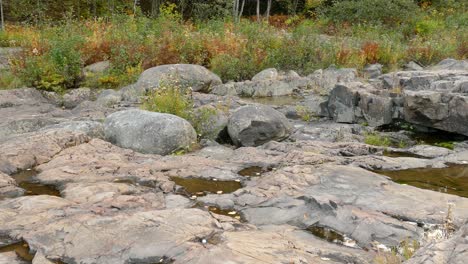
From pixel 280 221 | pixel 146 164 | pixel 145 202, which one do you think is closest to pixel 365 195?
pixel 280 221

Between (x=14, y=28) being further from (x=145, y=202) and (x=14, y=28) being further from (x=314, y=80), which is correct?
(x=145, y=202)

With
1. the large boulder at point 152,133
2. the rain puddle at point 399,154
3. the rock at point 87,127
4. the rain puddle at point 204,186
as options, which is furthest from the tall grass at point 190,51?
the rain puddle at point 204,186

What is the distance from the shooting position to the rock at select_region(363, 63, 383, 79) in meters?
15.8

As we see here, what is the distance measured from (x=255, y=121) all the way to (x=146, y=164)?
2616mm

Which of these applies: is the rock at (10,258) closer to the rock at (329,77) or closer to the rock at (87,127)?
the rock at (87,127)

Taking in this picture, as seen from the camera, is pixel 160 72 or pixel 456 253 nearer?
pixel 456 253

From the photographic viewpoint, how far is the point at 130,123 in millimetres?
8555

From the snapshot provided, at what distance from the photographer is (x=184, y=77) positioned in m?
14.3

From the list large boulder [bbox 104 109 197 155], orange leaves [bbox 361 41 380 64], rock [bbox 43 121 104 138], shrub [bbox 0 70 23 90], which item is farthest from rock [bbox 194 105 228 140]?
orange leaves [bbox 361 41 380 64]

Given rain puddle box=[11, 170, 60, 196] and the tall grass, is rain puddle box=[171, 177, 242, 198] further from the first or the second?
the tall grass

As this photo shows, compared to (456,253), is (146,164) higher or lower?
lower

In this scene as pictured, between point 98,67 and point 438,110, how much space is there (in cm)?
1021

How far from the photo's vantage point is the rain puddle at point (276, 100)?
1347 cm

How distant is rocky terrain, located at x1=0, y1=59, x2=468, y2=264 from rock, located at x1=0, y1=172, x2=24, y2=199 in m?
0.02
